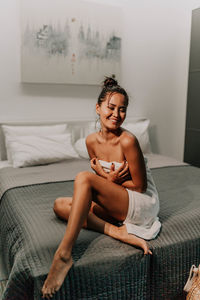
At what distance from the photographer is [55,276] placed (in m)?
1.14

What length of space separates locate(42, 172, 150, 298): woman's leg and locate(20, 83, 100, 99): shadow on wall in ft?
6.09

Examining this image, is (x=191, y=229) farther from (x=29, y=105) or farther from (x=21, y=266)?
(x=29, y=105)

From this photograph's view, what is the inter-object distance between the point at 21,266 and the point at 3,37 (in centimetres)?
224

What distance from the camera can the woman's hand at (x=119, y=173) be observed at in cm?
147

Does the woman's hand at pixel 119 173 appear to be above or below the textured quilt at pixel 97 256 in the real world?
above

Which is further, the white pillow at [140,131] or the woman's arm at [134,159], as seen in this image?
the white pillow at [140,131]

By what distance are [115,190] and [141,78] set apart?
2.34m

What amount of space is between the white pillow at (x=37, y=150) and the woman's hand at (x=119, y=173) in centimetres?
128

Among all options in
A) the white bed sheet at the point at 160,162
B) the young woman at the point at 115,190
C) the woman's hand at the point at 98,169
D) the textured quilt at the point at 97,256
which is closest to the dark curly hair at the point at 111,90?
the young woman at the point at 115,190

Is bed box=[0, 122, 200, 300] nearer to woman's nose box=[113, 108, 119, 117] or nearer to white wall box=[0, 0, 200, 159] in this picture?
woman's nose box=[113, 108, 119, 117]

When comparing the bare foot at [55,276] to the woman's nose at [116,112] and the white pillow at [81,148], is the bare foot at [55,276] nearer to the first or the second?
the woman's nose at [116,112]

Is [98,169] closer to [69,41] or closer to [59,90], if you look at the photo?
[59,90]

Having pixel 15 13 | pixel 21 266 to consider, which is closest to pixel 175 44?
pixel 15 13

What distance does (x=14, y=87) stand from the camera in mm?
2918
